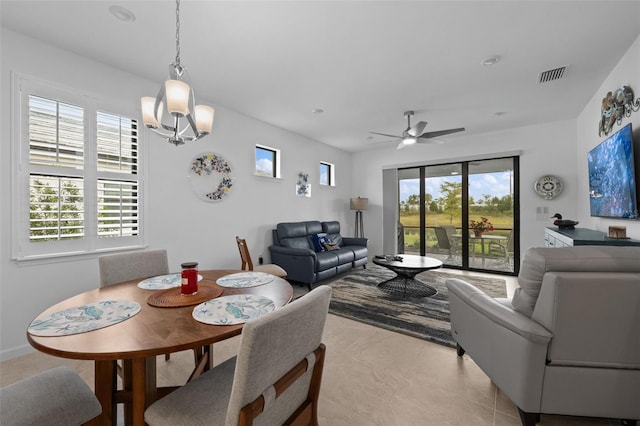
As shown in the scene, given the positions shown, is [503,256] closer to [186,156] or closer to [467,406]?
[467,406]

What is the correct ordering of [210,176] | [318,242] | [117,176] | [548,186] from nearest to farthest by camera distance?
[117,176], [210,176], [548,186], [318,242]

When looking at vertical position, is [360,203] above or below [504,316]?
above

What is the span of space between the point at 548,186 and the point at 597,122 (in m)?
1.40

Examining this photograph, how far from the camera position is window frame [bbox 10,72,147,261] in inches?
86.4

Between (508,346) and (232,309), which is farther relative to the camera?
(508,346)

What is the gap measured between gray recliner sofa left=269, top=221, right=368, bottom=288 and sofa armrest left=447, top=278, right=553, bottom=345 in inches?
91.2

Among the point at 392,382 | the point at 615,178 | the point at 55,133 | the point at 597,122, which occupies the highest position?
the point at 597,122

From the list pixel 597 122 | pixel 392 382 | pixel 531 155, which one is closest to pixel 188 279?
pixel 392 382

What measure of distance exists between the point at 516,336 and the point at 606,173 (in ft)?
8.68

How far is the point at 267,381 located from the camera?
84cm

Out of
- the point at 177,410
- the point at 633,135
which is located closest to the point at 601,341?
the point at 177,410

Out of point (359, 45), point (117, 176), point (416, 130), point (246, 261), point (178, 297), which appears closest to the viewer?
point (178, 297)

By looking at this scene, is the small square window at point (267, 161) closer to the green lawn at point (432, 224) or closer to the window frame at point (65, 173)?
the window frame at point (65, 173)

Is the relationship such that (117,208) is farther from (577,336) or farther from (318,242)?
(577,336)
